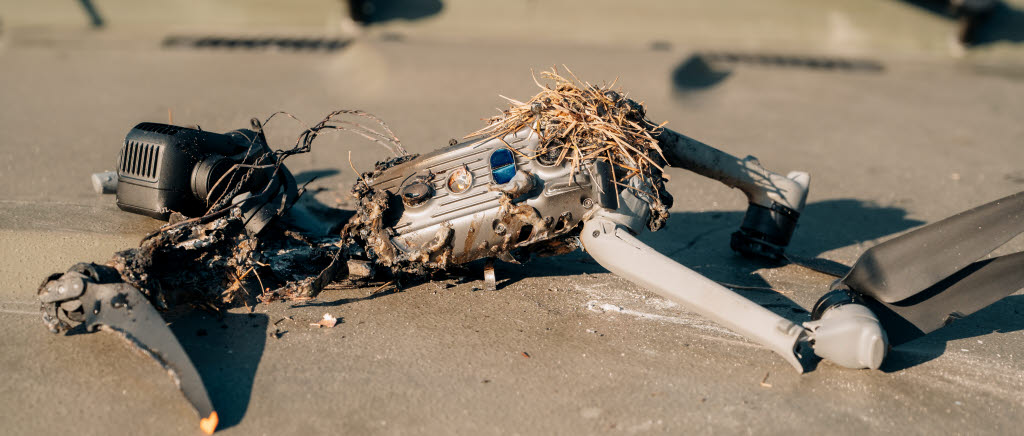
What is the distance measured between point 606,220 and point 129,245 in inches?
102

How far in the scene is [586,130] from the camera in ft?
12.1

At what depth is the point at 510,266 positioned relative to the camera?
4438mm

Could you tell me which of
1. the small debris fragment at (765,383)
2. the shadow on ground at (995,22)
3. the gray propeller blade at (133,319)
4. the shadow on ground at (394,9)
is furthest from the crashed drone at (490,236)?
the shadow on ground at (995,22)

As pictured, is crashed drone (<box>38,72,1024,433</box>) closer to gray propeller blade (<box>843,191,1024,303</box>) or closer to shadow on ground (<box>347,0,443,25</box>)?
Result: gray propeller blade (<box>843,191,1024,303</box>)

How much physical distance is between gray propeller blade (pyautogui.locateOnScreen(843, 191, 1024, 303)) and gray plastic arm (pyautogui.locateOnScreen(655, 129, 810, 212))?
3.00 feet

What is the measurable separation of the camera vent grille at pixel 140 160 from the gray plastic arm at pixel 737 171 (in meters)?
2.60

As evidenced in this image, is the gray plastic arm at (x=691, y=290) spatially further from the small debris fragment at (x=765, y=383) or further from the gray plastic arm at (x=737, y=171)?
the gray plastic arm at (x=737, y=171)

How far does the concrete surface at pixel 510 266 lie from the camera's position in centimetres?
314

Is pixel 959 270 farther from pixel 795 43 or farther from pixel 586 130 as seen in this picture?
pixel 795 43

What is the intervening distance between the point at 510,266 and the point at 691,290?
54.1 inches

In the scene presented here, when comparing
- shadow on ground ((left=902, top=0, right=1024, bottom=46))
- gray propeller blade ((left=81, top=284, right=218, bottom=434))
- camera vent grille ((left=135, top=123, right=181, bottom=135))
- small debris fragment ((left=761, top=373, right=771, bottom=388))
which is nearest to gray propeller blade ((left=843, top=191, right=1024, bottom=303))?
small debris fragment ((left=761, top=373, right=771, bottom=388))

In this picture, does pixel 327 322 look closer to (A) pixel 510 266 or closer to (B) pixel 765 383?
(A) pixel 510 266

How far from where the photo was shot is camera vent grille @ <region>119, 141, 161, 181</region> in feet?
11.9

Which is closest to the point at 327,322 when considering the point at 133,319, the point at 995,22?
the point at 133,319
